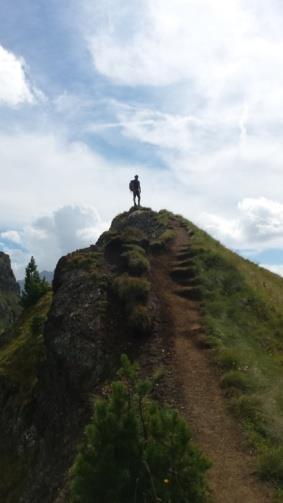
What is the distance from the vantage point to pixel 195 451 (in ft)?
38.4

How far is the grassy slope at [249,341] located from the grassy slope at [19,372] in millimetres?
12432

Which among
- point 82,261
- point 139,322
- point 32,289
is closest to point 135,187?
point 32,289

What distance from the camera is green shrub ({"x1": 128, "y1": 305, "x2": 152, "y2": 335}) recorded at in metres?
26.7

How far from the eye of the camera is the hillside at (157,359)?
1830 centimetres

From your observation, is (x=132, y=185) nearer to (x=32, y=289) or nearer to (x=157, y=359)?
(x=32, y=289)

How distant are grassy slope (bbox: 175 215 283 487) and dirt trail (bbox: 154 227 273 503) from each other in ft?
1.79

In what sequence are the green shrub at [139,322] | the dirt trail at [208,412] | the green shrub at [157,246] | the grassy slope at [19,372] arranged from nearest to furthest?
1. the dirt trail at [208,412]
2. the grassy slope at [19,372]
3. the green shrub at [139,322]
4. the green shrub at [157,246]

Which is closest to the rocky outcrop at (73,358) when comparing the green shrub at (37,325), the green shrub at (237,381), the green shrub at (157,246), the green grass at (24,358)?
the green grass at (24,358)

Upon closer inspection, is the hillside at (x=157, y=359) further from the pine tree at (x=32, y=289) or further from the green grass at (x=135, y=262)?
the pine tree at (x=32, y=289)

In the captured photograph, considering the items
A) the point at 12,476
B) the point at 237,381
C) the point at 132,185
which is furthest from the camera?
the point at 132,185

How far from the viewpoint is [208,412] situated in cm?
1970

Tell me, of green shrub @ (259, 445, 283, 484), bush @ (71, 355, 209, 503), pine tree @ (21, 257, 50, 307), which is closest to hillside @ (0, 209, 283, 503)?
green shrub @ (259, 445, 283, 484)

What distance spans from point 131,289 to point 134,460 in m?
Answer: 18.2

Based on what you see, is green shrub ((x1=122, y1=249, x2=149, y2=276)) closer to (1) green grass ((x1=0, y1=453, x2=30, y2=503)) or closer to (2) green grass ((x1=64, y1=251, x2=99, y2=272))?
(2) green grass ((x1=64, y1=251, x2=99, y2=272))
